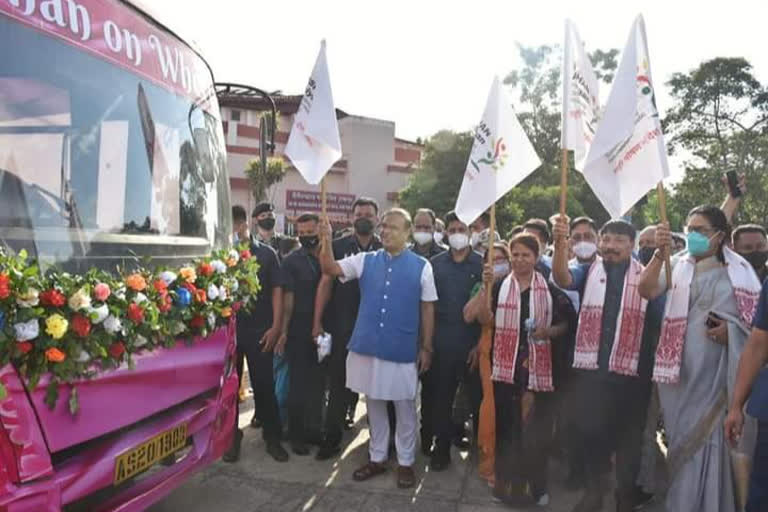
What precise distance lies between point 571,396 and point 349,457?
5.82ft

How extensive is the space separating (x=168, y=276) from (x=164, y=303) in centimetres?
15

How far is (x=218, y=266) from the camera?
3424 millimetres

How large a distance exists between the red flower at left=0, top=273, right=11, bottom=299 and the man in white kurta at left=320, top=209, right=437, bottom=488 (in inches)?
90.7

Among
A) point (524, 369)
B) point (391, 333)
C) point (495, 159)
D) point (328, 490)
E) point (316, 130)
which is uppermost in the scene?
point (316, 130)

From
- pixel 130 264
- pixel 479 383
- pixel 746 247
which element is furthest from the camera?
pixel 746 247

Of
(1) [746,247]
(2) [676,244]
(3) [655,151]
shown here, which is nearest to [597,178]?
(3) [655,151]

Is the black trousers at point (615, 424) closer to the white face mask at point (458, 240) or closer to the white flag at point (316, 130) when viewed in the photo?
the white face mask at point (458, 240)

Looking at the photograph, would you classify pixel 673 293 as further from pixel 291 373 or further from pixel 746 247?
pixel 291 373

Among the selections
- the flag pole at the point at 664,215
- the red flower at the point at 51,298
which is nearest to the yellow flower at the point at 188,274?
the red flower at the point at 51,298

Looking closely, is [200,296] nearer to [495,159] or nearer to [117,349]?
[117,349]

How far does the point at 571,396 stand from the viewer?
4.14 meters

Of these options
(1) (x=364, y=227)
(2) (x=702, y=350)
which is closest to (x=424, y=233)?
(1) (x=364, y=227)

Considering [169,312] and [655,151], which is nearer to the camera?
[169,312]

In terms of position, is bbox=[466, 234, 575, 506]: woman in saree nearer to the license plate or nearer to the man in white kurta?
the man in white kurta
